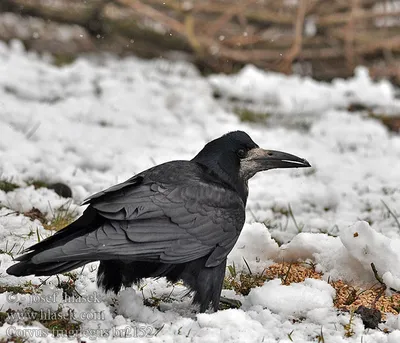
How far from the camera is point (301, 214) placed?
4812 mm

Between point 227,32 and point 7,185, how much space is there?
502cm

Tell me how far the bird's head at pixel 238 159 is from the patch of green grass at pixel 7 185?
4.52 ft

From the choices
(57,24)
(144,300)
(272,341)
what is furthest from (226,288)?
(57,24)

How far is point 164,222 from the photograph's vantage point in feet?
10.1

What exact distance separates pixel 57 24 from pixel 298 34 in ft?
9.69

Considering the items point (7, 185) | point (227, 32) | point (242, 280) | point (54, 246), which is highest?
point (227, 32)

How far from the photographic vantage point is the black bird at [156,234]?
2.81 metres

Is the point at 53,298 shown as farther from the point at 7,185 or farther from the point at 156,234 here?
the point at 7,185

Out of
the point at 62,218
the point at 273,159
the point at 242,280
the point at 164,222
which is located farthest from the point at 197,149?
the point at 164,222

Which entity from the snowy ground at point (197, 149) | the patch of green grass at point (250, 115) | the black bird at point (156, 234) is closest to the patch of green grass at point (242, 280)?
the snowy ground at point (197, 149)

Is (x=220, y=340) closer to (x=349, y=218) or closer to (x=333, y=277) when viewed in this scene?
(x=333, y=277)

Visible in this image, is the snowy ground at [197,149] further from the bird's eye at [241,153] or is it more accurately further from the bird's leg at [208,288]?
the bird's eye at [241,153]

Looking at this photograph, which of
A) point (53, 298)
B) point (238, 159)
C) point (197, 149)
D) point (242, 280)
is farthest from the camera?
point (197, 149)

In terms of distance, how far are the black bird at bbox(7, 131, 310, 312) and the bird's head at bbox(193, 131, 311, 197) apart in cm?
12
